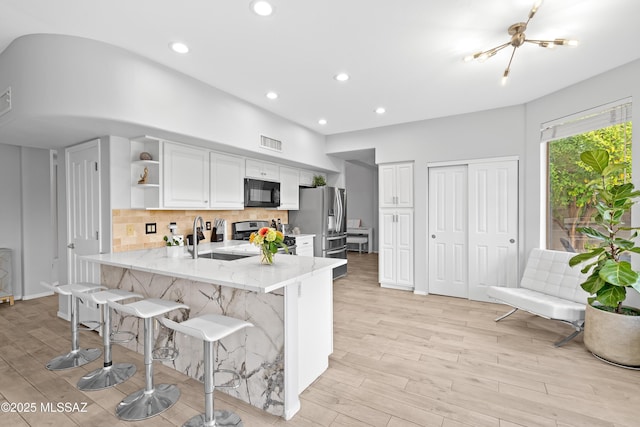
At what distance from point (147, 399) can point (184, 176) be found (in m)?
2.26

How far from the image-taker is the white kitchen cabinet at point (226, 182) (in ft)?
12.6

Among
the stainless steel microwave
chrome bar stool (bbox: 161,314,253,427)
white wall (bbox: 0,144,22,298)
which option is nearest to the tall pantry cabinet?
the stainless steel microwave

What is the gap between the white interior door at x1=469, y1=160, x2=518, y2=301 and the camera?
13.4ft

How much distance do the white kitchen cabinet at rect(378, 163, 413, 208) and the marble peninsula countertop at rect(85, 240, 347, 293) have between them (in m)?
2.75

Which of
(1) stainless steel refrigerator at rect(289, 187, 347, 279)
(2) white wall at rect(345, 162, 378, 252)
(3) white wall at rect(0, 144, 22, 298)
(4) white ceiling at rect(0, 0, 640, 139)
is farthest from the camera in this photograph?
(2) white wall at rect(345, 162, 378, 252)

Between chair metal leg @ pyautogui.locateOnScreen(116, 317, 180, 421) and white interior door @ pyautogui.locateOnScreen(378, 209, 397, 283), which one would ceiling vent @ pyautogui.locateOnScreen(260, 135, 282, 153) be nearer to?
white interior door @ pyautogui.locateOnScreen(378, 209, 397, 283)

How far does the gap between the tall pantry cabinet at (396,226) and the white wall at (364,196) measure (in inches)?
161

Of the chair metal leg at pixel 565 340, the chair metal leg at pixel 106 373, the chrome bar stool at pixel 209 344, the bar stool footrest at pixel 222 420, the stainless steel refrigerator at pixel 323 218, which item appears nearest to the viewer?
the chrome bar stool at pixel 209 344

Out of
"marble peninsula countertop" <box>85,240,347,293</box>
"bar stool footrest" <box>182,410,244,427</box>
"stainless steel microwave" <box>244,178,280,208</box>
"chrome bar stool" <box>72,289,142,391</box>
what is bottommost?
"bar stool footrest" <box>182,410,244,427</box>

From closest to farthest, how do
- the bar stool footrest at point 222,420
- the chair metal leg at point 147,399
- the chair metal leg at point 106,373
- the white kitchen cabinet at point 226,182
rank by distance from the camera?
1. the bar stool footrest at point 222,420
2. the chair metal leg at point 147,399
3. the chair metal leg at point 106,373
4. the white kitchen cabinet at point 226,182

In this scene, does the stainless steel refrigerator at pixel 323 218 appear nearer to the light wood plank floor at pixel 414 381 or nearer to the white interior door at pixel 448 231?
the white interior door at pixel 448 231

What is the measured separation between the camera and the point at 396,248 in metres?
4.95

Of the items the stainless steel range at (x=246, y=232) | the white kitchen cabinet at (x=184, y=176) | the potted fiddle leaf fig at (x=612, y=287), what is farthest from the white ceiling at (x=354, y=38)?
the stainless steel range at (x=246, y=232)

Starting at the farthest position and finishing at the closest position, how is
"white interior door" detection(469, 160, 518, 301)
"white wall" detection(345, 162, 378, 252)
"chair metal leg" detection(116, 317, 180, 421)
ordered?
"white wall" detection(345, 162, 378, 252) → "white interior door" detection(469, 160, 518, 301) → "chair metal leg" detection(116, 317, 180, 421)
